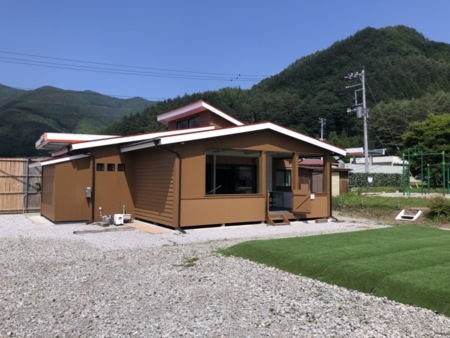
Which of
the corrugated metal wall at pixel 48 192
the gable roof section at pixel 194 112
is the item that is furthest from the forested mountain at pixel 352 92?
the corrugated metal wall at pixel 48 192

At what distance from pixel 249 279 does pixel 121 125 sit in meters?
56.0

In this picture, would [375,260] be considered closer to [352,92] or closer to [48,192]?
[48,192]

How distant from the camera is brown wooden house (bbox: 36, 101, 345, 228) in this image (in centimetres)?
1264

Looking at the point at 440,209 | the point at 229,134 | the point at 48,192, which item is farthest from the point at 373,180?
the point at 48,192

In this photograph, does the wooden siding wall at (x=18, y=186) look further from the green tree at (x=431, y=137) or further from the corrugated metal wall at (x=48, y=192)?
the green tree at (x=431, y=137)

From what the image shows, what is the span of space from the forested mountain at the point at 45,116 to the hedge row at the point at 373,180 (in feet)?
131

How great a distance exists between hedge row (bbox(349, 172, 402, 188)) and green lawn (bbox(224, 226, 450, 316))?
23.4m

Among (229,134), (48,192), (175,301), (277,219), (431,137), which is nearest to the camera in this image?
(175,301)

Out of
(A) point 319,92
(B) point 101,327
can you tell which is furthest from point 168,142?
(A) point 319,92

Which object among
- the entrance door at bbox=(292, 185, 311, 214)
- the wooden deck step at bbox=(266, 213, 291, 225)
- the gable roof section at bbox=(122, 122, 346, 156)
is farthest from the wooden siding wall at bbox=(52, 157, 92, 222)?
the entrance door at bbox=(292, 185, 311, 214)

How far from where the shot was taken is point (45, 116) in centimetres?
7881

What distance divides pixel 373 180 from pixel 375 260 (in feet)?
99.7

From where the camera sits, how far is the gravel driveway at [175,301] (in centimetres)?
419

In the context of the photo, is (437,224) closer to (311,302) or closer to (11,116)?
(311,302)
